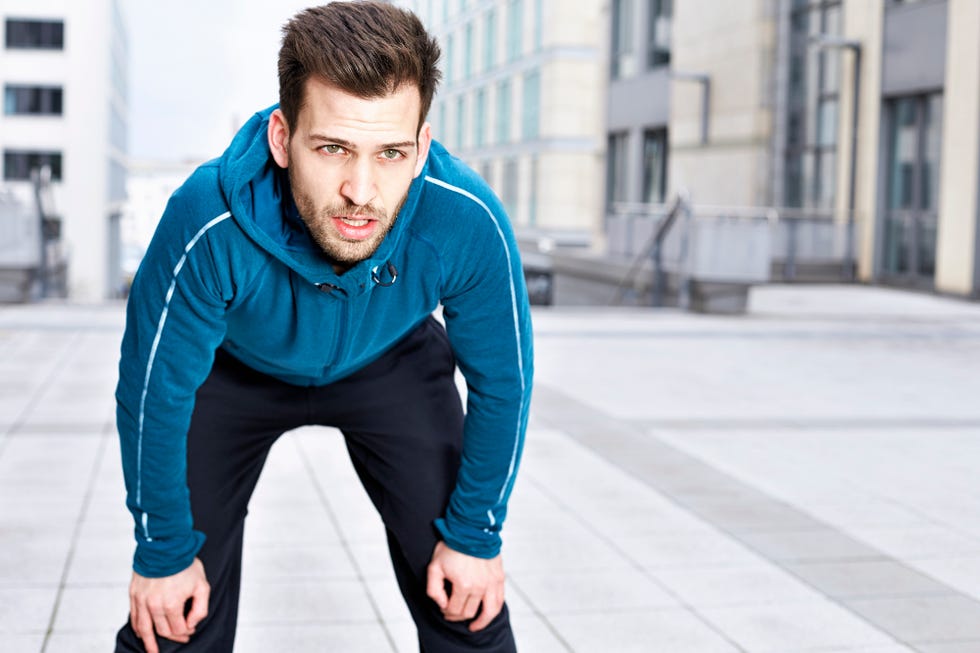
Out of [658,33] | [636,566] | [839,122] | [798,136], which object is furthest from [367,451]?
[658,33]

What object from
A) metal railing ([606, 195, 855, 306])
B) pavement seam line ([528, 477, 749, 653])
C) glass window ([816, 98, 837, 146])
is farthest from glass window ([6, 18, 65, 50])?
pavement seam line ([528, 477, 749, 653])

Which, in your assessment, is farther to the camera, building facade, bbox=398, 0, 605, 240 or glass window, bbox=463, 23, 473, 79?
glass window, bbox=463, 23, 473, 79

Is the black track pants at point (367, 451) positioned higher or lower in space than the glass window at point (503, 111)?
lower

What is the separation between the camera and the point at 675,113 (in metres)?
29.3

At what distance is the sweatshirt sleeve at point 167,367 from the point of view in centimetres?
234

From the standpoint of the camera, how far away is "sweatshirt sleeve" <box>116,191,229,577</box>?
7.66ft

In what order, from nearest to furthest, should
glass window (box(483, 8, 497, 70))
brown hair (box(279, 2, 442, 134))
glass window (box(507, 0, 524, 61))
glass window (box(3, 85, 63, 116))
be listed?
brown hair (box(279, 2, 442, 134))
glass window (box(507, 0, 524, 61))
glass window (box(483, 8, 497, 70))
glass window (box(3, 85, 63, 116))

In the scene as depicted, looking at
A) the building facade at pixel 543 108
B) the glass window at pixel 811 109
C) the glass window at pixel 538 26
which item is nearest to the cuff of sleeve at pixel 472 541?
the glass window at pixel 811 109

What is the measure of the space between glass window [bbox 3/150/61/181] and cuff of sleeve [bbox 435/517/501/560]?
57.8 meters

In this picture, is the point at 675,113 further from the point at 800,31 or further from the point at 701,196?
the point at 800,31

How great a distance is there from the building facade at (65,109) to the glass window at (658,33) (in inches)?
1305

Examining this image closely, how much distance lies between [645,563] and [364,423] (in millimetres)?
2578

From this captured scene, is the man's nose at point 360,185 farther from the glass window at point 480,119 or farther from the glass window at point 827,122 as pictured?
the glass window at point 480,119

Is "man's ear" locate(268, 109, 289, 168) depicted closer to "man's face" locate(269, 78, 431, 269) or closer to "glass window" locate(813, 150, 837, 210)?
"man's face" locate(269, 78, 431, 269)
